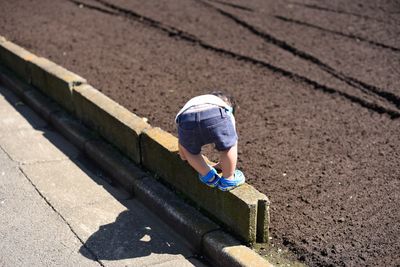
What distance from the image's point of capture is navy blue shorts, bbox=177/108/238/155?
436 cm

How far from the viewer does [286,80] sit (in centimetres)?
765

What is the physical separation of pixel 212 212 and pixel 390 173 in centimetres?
173

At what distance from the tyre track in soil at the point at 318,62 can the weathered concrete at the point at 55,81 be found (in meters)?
3.34

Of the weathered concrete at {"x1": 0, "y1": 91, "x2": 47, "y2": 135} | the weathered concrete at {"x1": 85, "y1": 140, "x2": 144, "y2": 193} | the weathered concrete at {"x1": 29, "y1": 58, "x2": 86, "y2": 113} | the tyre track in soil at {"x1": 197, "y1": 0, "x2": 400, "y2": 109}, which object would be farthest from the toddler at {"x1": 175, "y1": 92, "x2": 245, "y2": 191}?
the tyre track in soil at {"x1": 197, "y1": 0, "x2": 400, "y2": 109}

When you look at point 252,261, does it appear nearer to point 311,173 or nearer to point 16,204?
point 311,173

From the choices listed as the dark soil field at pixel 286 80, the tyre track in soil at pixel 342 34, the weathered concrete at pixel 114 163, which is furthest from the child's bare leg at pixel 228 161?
the tyre track in soil at pixel 342 34

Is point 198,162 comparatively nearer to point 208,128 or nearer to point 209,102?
point 208,128

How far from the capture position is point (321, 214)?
4.67m

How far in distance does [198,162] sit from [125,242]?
857 mm

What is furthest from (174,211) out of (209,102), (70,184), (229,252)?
(70,184)

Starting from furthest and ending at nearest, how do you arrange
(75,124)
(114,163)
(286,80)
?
(286,80) < (75,124) < (114,163)

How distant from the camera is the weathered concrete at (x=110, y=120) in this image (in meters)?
5.56

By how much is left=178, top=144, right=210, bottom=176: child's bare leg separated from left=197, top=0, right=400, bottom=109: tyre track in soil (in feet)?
10.5

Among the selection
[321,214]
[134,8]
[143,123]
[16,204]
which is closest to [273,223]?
[321,214]
